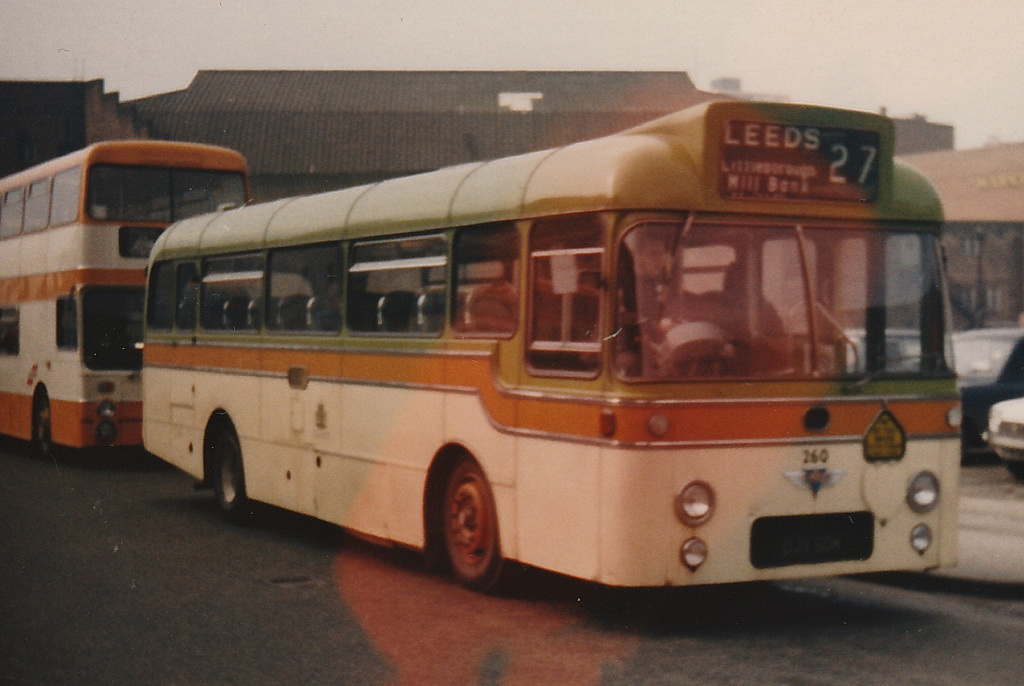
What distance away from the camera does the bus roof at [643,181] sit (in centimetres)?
740

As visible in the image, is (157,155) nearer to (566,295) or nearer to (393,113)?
(566,295)

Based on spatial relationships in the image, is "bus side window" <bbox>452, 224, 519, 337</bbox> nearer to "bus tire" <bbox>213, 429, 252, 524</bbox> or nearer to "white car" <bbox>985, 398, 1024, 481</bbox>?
"bus tire" <bbox>213, 429, 252, 524</bbox>

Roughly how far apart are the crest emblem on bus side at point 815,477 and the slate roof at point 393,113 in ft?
187

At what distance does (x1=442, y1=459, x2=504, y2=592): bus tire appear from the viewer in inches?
337

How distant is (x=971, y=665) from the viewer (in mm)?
6871

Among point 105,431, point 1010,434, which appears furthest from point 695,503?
point 105,431

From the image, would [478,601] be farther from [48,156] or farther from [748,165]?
[48,156]

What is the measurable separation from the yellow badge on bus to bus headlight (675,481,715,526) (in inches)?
40.5

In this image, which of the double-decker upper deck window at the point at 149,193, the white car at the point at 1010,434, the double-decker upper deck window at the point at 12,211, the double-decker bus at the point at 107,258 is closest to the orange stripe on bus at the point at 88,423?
the double-decker bus at the point at 107,258

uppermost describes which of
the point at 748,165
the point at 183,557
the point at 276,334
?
the point at 748,165

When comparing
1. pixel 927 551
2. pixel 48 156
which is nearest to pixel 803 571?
pixel 927 551

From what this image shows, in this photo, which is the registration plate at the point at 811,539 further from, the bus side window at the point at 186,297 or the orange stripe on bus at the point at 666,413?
the bus side window at the point at 186,297

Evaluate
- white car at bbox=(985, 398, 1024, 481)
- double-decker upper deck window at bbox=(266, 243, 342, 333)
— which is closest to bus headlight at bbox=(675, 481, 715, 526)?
double-decker upper deck window at bbox=(266, 243, 342, 333)

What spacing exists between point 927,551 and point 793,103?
263 cm
